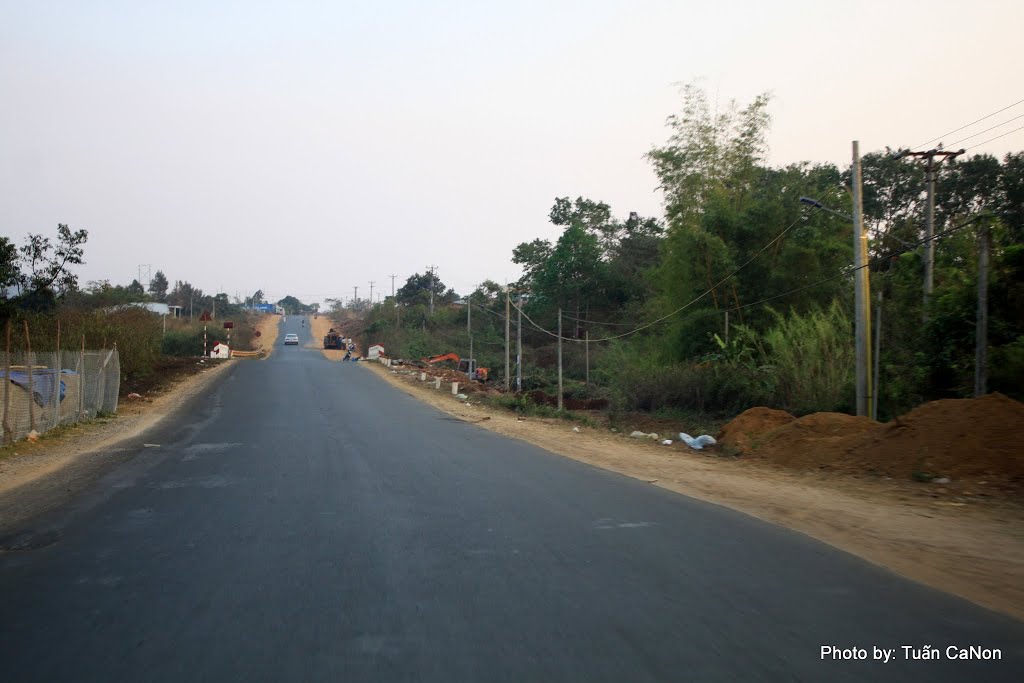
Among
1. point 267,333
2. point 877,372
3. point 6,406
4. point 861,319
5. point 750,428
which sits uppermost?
point 267,333

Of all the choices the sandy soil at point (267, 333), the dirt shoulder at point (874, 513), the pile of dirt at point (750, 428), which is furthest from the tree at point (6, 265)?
the sandy soil at point (267, 333)

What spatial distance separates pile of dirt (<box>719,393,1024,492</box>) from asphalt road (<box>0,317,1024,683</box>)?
4957mm

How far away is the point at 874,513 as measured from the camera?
397 inches

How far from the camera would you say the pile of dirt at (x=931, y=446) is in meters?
12.2

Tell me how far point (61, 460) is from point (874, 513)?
43.7 feet

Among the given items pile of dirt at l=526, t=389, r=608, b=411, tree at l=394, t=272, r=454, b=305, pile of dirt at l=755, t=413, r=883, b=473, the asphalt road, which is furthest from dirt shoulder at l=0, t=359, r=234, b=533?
tree at l=394, t=272, r=454, b=305

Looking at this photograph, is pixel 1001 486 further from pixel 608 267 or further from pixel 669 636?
pixel 608 267

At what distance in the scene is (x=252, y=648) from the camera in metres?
4.73

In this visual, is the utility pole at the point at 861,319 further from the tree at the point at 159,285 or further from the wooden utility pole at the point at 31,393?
the tree at the point at 159,285

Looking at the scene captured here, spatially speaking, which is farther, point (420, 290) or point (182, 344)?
point (420, 290)

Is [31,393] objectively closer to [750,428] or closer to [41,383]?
[41,383]

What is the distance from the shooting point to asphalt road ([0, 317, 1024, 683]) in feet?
14.9

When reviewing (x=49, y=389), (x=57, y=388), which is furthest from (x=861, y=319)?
(x=49, y=389)

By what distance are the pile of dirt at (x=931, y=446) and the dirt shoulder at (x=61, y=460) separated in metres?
12.5
